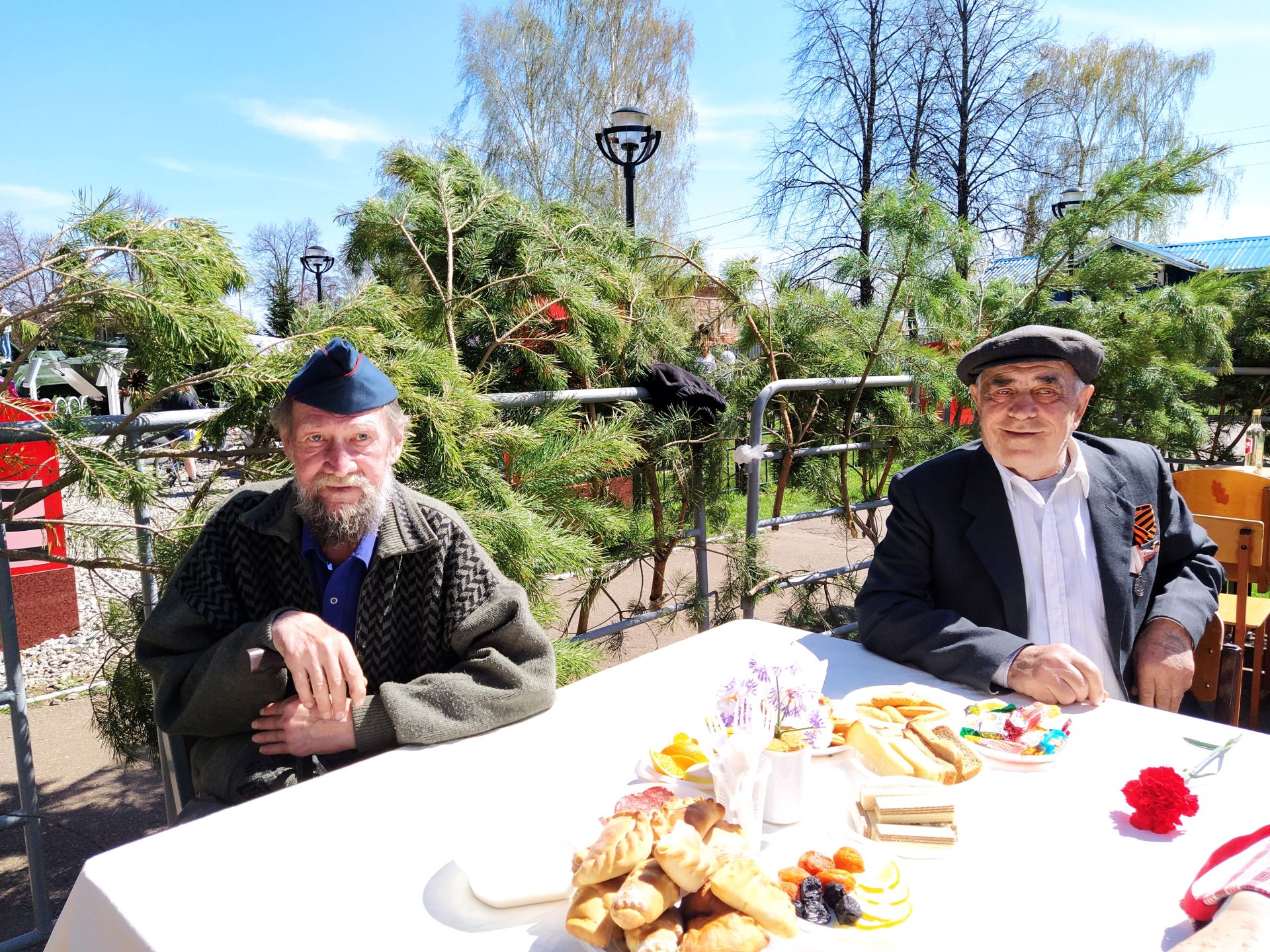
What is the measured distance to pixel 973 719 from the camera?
1.47m

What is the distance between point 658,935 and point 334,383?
127cm

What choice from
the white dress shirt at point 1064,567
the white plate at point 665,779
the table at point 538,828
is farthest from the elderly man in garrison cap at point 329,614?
the white dress shirt at point 1064,567

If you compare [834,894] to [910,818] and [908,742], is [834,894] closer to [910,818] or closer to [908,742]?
[910,818]

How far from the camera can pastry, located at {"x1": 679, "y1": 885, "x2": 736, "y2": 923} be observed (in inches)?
34.0

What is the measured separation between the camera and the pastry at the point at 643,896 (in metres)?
0.80

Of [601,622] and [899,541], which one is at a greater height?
[899,541]

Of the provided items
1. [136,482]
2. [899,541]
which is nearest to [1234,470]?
[899,541]

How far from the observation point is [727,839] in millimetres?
1001

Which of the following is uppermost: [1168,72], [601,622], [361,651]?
[1168,72]

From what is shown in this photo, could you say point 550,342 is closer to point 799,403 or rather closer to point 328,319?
point 328,319

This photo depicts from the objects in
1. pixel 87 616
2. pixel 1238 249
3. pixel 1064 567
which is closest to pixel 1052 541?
pixel 1064 567

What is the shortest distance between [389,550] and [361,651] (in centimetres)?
22

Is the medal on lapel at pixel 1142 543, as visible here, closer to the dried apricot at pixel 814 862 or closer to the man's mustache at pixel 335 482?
the dried apricot at pixel 814 862

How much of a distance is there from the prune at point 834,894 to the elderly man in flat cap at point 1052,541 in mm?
1033
